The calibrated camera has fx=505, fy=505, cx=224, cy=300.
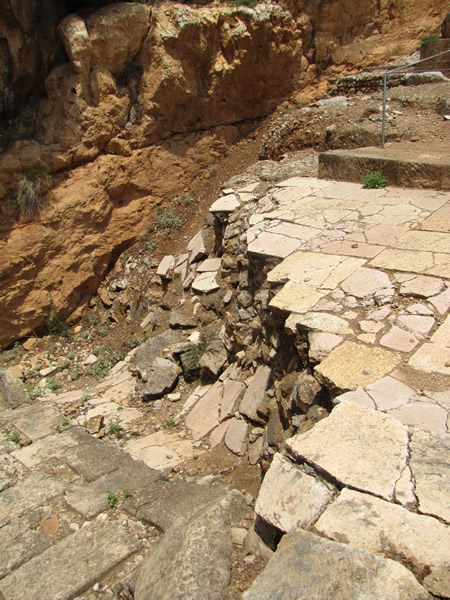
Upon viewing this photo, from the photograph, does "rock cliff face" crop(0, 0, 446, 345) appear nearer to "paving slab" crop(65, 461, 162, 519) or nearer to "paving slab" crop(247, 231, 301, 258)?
"paving slab" crop(247, 231, 301, 258)

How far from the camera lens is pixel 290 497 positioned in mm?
2318

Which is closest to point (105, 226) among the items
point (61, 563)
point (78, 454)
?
point (78, 454)

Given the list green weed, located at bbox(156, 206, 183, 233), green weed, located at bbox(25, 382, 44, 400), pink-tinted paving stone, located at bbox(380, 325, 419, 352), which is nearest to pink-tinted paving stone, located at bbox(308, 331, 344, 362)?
pink-tinted paving stone, located at bbox(380, 325, 419, 352)

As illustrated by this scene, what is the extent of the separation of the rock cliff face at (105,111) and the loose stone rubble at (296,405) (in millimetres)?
1809

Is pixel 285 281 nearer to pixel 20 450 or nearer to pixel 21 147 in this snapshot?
pixel 20 450

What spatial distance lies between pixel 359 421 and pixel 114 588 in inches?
58.7

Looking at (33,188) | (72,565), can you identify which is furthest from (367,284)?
(33,188)

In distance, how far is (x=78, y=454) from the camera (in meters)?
4.16

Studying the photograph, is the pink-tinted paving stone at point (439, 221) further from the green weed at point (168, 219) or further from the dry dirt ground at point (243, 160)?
the green weed at point (168, 219)

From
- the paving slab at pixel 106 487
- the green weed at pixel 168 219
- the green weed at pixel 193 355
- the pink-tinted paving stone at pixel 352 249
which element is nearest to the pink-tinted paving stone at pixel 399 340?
the pink-tinted paving stone at pixel 352 249

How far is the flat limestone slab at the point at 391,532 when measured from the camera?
6.10 ft

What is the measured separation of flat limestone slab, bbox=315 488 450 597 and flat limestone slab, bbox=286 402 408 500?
0.07 meters

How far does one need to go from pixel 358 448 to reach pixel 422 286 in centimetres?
165


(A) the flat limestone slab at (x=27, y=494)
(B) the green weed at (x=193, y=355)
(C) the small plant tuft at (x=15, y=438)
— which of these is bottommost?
(B) the green weed at (x=193, y=355)
